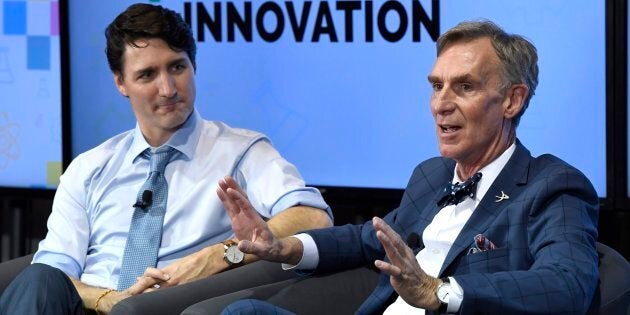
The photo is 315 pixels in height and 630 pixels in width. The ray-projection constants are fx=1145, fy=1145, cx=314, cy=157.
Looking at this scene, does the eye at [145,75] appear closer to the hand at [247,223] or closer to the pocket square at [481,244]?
the hand at [247,223]

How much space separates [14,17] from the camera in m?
5.36

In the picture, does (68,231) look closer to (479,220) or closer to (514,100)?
(479,220)

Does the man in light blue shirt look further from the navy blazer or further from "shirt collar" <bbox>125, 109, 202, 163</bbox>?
the navy blazer

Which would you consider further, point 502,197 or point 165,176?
point 165,176

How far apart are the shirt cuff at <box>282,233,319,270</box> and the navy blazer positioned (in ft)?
0.06

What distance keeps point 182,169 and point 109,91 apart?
4.67 ft

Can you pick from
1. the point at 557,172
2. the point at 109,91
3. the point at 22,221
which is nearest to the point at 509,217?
the point at 557,172

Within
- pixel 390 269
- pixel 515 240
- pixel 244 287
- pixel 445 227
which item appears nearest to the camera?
pixel 390 269

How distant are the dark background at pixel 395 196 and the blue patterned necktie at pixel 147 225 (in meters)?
1.10

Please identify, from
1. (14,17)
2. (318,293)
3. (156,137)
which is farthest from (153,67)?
(14,17)

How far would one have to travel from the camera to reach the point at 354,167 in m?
4.78

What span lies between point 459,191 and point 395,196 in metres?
1.53

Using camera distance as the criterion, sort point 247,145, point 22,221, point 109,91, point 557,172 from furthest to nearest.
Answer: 1. point 22,221
2. point 109,91
3. point 247,145
4. point 557,172

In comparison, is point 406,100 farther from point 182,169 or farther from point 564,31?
point 182,169
